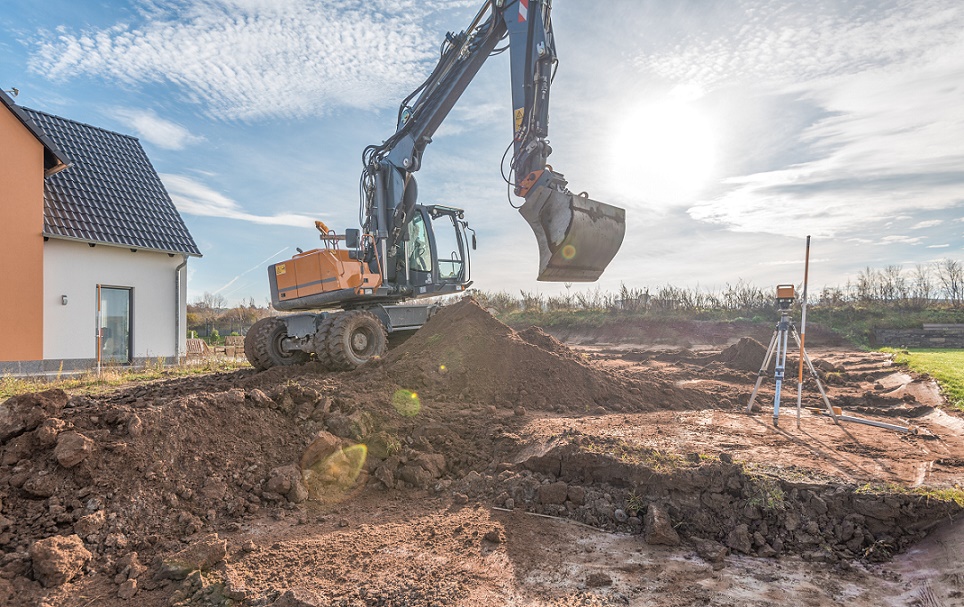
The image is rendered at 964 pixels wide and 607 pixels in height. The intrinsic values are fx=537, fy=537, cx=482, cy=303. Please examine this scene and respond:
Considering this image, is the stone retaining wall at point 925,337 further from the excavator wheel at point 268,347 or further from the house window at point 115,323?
the house window at point 115,323

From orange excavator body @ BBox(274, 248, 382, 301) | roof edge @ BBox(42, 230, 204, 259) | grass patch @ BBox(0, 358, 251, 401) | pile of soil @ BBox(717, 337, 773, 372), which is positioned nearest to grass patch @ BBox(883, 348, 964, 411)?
pile of soil @ BBox(717, 337, 773, 372)

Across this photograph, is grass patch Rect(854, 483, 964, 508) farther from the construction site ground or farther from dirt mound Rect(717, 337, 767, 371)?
dirt mound Rect(717, 337, 767, 371)

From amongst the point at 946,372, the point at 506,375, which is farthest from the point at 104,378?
the point at 946,372

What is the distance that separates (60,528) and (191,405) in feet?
4.58

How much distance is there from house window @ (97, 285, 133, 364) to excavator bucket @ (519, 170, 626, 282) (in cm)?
1134

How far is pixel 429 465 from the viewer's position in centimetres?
506

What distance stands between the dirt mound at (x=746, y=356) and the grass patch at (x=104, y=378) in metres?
12.1

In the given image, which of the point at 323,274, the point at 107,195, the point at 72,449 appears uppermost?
the point at 107,195

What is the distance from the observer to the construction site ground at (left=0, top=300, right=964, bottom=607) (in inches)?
128

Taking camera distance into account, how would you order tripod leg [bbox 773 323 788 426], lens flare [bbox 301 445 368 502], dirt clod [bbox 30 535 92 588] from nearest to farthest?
1. dirt clod [bbox 30 535 92 588]
2. lens flare [bbox 301 445 368 502]
3. tripod leg [bbox 773 323 788 426]

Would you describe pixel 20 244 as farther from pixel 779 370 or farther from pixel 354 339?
pixel 779 370

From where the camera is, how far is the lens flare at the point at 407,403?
609 cm

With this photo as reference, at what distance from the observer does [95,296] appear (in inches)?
511

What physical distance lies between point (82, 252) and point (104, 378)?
13.0 ft
